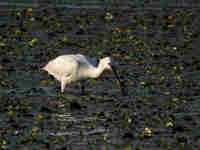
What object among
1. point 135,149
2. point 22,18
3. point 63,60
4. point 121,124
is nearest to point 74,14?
point 22,18

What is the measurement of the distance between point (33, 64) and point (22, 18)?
24.4 ft

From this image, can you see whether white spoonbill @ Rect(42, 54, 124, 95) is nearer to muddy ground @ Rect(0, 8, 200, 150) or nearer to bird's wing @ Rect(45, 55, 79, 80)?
bird's wing @ Rect(45, 55, 79, 80)

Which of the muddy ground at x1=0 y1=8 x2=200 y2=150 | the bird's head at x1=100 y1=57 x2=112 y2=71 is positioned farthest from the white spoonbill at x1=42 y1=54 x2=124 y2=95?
the muddy ground at x1=0 y1=8 x2=200 y2=150

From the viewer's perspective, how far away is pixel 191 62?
1959 cm

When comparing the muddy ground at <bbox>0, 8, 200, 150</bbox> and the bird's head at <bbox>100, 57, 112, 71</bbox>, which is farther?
the bird's head at <bbox>100, 57, 112, 71</bbox>

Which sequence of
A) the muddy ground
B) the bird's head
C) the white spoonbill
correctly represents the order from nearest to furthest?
the muddy ground < the bird's head < the white spoonbill

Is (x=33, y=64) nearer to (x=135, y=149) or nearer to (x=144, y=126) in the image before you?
(x=144, y=126)

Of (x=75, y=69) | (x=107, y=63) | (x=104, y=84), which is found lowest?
(x=104, y=84)

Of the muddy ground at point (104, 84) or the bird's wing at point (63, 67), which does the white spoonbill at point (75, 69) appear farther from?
the muddy ground at point (104, 84)

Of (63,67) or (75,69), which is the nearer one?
(75,69)

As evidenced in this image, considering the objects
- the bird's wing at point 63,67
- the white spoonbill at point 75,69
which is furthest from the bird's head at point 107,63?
the bird's wing at point 63,67

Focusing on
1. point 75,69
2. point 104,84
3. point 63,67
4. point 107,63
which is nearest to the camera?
point 107,63

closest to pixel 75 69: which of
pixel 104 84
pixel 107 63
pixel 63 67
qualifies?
pixel 63 67

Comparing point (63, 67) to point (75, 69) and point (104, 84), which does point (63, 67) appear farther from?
point (104, 84)
